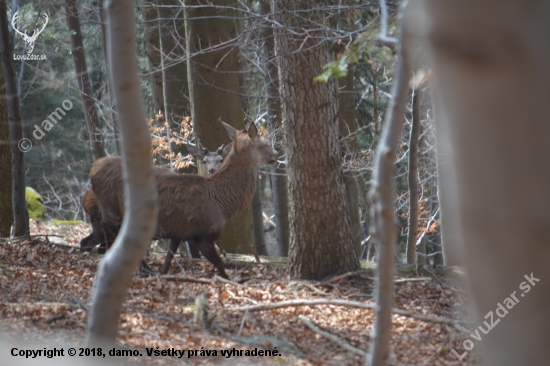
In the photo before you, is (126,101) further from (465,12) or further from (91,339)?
(465,12)

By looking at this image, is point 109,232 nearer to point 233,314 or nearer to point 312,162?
point 233,314

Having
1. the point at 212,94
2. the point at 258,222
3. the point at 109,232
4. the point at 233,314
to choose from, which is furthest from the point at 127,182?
the point at 258,222

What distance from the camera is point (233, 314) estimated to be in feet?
20.0

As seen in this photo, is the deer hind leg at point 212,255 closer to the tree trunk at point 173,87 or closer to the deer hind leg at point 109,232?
the deer hind leg at point 109,232

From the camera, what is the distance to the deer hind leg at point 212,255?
7.89m

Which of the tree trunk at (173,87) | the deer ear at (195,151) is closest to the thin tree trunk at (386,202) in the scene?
the deer ear at (195,151)

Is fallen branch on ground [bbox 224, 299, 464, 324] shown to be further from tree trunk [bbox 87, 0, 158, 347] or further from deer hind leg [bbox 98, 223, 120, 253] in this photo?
deer hind leg [bbox 98, 223, 120, 253]

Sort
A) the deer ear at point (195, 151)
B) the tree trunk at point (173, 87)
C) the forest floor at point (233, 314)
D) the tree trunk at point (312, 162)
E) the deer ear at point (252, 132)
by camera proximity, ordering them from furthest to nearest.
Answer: the tree trunk at point (173, 87), the deer ear at point (195, 151), the deer ear at point (252, 132), the tree trunk at point (312, 162), the forest floor at point (233, 314)

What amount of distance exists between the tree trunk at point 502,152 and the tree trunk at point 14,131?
908cm

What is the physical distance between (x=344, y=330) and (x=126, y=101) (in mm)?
3615

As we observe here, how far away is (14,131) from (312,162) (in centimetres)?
537

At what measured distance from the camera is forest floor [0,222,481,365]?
4746 millimetres

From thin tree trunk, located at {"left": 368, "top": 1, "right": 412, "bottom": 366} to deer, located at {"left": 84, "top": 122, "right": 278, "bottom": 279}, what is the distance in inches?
183

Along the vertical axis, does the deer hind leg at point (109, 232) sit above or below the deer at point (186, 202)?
below
